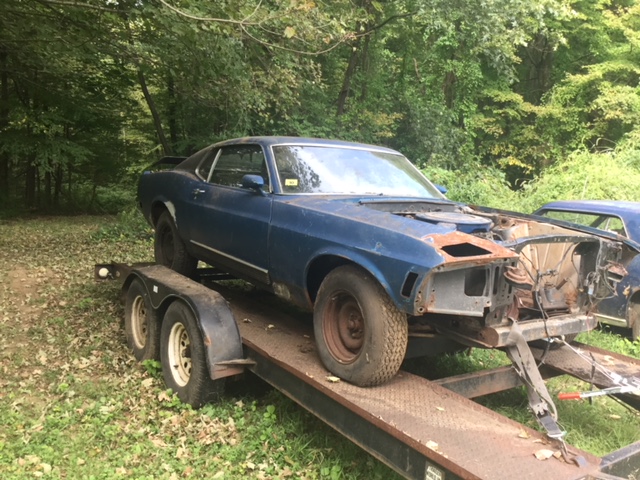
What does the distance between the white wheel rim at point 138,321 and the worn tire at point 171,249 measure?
0.70 metres

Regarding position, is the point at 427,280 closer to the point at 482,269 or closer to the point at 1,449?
the point at 482,269

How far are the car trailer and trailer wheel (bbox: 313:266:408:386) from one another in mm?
111

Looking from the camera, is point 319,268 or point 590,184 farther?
point 590,184

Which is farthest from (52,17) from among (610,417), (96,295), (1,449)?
(610,417)

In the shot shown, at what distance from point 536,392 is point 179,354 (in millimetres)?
2741

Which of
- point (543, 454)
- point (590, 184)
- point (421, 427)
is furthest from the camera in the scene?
point (590, 184)

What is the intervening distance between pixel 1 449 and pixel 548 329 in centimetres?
361

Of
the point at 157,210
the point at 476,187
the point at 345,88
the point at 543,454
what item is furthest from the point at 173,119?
the point at 543,454

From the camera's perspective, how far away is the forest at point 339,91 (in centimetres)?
851

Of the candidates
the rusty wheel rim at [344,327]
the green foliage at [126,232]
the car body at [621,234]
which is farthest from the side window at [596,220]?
the green foliage at [126,232]

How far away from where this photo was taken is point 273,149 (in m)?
4.37

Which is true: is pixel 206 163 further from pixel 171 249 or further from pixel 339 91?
pixel 339 91

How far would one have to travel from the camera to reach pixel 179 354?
166 inches

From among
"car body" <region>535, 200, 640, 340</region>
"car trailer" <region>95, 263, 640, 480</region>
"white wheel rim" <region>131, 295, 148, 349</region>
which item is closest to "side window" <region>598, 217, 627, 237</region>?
"car body" <region>535, 200, 640, 340</region>
